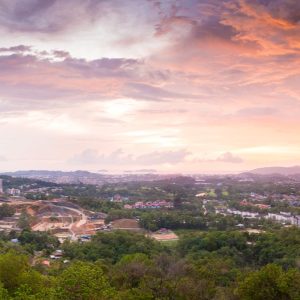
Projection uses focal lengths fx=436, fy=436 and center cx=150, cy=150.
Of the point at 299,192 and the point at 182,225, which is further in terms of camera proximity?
the point at 299,192

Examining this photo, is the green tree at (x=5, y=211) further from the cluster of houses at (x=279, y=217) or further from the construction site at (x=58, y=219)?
the cluster of houses at (x=279, y=217)

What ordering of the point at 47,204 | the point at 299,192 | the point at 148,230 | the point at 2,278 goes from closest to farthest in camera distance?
the point at 2,278, the point at 148,230, the point at 47,204, the point at 299,192

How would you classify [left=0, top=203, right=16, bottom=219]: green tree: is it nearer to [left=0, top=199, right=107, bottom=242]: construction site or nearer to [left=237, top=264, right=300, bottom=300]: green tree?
[left=0, top=199, right=107, bottom=242]: construction site

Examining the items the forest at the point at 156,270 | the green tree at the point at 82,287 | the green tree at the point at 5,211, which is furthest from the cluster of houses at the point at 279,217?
the green tree at the point at 82,287

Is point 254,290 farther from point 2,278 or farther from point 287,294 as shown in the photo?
point 2,278

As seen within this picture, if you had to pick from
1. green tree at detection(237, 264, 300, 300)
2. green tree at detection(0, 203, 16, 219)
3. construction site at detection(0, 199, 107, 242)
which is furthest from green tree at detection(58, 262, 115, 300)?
green tree at detection(0, 203, 16, 219)

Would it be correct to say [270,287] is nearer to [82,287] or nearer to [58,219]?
[82,287]

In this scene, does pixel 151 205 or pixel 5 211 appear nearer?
pixel 5 211

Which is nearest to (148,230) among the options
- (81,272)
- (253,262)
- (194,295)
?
(253,262)

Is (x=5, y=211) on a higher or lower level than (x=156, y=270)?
lower

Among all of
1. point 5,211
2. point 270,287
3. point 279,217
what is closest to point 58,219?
point 5,211

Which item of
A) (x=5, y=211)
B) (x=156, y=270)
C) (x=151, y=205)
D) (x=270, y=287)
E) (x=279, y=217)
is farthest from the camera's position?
(x=151, y=205)
